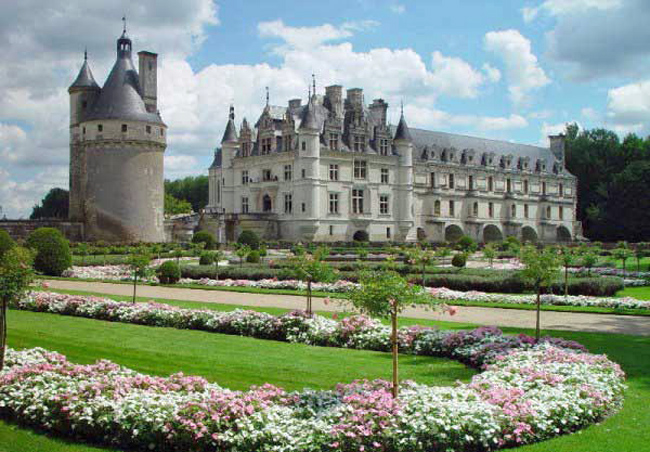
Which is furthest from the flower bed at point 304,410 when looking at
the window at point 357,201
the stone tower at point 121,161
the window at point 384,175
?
the window at point 384,175

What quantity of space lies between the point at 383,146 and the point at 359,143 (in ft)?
8.14

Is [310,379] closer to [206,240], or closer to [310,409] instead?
[310,409]

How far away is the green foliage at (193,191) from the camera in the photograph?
10231 cm

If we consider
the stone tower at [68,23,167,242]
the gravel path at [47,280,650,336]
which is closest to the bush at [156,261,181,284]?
the gravel path at [47,280,650,336]

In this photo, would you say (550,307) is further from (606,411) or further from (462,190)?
(462,190)

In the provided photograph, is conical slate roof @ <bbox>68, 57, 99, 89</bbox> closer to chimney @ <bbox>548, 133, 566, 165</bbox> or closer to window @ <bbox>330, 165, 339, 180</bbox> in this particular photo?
window @ <bbox>330, 165, 339, 180</bbox>

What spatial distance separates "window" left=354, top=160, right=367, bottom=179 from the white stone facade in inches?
3.1

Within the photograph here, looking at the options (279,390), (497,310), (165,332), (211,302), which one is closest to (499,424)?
(279,390)

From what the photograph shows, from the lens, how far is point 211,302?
1894 cm

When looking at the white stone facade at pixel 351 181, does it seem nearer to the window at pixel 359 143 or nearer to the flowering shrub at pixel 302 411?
the window at pixel 359 143

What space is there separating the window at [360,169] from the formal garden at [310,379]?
39145 millimetres

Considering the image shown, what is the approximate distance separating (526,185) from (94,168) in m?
44.8

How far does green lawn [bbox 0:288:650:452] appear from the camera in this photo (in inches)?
279

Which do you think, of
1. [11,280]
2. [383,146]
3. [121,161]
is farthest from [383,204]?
[11,280]
